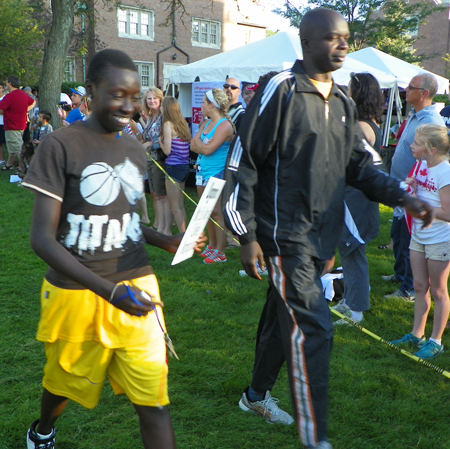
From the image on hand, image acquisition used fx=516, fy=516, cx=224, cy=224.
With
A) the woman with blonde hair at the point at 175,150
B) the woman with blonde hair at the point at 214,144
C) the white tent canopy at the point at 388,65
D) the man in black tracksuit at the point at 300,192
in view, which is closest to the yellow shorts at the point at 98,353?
the man in black tracksuit at the point at 300,192

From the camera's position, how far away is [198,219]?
2293 millimetres

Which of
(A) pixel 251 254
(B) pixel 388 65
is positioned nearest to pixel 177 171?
(A) pixel 251 254

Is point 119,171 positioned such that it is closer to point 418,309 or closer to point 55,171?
point 55,171

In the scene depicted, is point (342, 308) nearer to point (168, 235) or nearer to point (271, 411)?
point (271, 411)

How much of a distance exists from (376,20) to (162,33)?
44.8 ft

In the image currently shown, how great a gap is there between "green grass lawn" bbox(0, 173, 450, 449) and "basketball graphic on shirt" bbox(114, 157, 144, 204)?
152 cm

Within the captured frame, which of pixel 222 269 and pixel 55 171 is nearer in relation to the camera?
pixel 55 171

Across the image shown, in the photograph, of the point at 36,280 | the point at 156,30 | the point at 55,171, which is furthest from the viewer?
the point at 156,30

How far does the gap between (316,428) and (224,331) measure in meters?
2.14

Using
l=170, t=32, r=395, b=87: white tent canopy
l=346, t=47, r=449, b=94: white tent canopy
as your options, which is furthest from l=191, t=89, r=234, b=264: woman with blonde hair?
l=346, t=47, r=449, b=94: white tent canopy

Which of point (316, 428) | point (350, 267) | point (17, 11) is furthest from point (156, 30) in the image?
point (316, 428)

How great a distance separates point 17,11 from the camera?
23.0 m

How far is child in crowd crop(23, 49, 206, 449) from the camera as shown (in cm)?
210

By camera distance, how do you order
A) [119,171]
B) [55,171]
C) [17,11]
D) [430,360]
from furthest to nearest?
[17,11] < [430,360] < [119,171] < [55,171]
